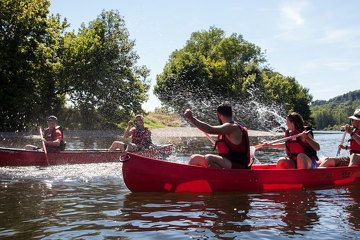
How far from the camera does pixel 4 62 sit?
25.0 m

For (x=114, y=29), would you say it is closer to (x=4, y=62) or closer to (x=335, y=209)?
(x=4, y=62)

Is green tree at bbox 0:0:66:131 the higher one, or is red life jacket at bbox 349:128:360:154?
green tree at bbox 0:0:66:131

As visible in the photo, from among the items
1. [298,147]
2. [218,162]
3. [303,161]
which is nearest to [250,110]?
[298,147]

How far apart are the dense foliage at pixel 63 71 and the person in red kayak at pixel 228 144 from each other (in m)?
22.5

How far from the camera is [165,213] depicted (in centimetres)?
564

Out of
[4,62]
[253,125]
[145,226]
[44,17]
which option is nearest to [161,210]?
[145,226]

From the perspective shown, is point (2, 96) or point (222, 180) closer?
point (222, 180)

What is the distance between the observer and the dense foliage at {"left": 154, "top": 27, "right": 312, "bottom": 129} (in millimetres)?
44781

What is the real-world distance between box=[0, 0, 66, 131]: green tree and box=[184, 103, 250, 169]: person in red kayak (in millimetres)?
22427

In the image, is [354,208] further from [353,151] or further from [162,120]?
[162,120]

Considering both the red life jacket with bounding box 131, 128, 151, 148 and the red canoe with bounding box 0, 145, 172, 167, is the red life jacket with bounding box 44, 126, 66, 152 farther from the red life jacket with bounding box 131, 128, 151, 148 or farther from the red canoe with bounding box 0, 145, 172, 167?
the red life jacket with bounding box 131, 128, 151, 148

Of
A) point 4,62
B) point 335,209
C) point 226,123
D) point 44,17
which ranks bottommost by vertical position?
point 335,209

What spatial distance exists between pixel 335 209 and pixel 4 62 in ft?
80.9

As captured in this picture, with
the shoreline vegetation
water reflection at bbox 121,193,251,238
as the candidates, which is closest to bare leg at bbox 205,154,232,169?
water reflection at bbox 121,193,251,238
